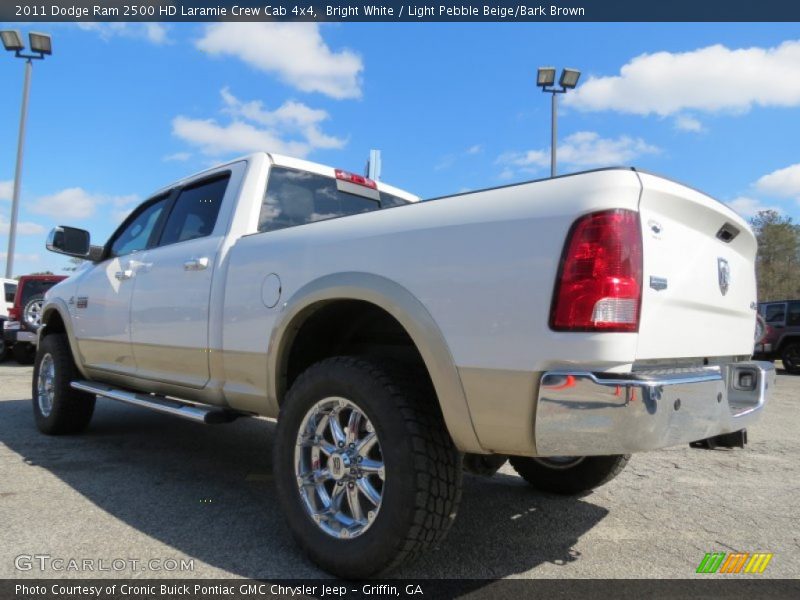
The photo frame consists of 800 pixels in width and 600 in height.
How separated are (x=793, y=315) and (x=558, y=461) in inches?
560

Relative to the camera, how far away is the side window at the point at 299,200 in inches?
142

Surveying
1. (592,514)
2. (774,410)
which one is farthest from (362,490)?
(774,410)

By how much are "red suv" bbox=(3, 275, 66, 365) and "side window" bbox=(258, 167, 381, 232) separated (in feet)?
32.4

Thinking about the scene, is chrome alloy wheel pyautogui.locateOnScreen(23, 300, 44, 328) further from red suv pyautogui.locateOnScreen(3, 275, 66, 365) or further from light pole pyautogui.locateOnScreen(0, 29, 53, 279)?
light pole pyautogui.locateOnScreen(0, 29, 53, 279)

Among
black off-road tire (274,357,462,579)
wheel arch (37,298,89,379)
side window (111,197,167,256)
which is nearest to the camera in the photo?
black off-road tire (274,357,462,579)

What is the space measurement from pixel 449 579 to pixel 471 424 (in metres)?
0.75

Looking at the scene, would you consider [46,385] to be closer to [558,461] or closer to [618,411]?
[558,461]

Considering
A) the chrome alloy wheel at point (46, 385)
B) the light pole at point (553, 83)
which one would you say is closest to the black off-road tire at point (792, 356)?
the light pole at point (553, 83)

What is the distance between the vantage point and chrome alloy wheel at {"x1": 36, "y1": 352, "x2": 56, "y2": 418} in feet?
16.8

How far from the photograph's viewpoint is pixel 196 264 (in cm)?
344

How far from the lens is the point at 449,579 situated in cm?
242

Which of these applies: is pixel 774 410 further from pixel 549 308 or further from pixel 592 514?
pixel 549 308

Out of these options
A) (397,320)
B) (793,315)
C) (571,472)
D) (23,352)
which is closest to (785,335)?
(793,315)

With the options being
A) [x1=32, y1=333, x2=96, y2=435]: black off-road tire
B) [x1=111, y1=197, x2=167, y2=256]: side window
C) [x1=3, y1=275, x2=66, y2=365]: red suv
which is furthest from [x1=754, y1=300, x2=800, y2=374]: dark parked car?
[x1=3, y1=275, x2=66, y2=365]: red suv
